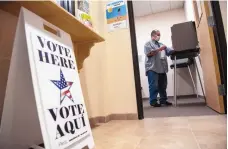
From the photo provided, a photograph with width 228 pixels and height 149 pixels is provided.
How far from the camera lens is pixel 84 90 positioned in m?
1.59

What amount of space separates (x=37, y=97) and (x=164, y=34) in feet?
14.2

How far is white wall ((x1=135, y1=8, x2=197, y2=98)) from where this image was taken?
422 centimetres

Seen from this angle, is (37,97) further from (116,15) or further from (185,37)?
(185,37)

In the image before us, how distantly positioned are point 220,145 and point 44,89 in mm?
807

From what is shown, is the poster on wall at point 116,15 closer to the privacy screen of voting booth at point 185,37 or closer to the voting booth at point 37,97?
the privacy screen of voting booth at point 185,37

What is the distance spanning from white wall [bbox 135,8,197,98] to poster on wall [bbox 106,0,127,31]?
2.62 metres

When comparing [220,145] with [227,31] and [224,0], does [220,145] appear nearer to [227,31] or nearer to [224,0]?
[227,31]

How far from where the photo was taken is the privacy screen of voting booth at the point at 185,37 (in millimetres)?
2475

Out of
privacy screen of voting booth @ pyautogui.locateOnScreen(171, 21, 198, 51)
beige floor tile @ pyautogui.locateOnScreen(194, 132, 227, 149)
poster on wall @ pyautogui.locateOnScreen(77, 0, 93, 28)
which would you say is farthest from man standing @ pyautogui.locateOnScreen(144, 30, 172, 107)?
beige floor tile @ pyautogui.locateOnScreen(194, 132, 227, 149)

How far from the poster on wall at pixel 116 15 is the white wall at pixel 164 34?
8.59 ft

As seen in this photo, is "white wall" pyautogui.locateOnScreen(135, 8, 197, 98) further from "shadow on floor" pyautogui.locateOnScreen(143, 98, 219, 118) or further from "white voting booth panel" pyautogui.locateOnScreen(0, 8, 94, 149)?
"white voting booth panel" pyautogui.locateOnScreen(0, 8, 94, 149)

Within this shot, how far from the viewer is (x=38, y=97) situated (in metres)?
0.63

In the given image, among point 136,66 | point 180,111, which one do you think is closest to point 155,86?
point 180,111

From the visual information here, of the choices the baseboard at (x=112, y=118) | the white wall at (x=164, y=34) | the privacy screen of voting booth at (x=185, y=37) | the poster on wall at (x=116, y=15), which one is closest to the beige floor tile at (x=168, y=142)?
the baseboard at (x=112, y=118)
